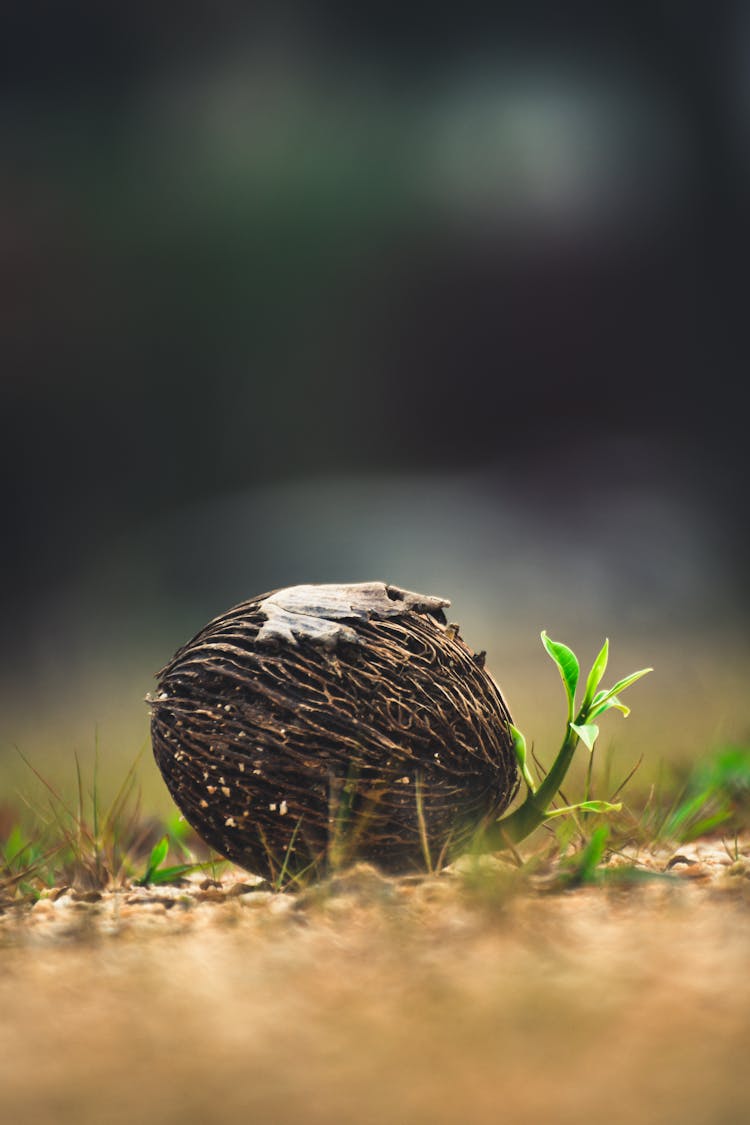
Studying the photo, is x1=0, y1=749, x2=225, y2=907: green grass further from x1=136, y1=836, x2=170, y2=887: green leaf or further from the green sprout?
the green sprout

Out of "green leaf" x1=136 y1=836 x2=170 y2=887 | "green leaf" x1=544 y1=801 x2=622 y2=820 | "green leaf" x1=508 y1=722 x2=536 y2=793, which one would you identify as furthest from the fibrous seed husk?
"green leaf" x1=136 y1=836 x2=170 y2=887

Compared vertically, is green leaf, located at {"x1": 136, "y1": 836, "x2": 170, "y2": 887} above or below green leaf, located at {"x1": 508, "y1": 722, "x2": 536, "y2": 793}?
below

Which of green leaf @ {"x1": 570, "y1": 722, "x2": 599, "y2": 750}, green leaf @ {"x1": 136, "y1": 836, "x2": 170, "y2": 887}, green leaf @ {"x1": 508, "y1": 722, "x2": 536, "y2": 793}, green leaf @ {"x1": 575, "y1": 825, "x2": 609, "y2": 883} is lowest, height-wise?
green leaf @ {"x1": 136, "y1": 836, "x2": 170, "y2": 887}

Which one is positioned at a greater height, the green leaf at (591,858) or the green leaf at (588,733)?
the green leaf at (588,733)

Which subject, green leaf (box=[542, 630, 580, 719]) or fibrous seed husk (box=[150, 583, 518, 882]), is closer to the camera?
fibrous seed husk (box=[150, 583, 518, 882])

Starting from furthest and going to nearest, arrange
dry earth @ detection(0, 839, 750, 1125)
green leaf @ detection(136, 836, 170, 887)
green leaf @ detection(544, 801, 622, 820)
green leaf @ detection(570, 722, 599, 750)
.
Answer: green leaf @ detection(136, 836, 170, 887) → green leaf @ detection(544, 801, 622, 820) → green leaf @ detection(570, 722, 599, 750) → dry earth @ detection(0, 839, 750, 1125)

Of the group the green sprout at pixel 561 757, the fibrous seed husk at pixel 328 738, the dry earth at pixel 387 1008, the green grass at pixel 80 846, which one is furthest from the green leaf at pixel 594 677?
the green grass at pixel 80 846

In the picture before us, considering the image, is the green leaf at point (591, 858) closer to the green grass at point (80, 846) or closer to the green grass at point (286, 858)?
the green grass at point (286, 858)
